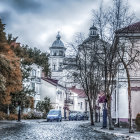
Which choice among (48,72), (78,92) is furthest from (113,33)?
(78,92)

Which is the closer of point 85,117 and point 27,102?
point 27,102

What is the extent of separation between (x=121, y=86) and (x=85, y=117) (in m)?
48.0

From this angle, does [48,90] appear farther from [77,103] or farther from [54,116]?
[54,116]

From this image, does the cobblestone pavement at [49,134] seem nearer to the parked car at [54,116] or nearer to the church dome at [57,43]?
the parked car at [54,116]

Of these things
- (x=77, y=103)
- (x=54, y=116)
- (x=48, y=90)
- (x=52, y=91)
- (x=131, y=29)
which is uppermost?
(x=131, y=29)

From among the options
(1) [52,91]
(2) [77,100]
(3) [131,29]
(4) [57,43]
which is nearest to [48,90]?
(1) [52,91]

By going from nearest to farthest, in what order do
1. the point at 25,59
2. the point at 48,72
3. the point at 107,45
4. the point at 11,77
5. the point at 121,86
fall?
the point at 107,45 → the point at 121,86 → the point at 11,77 → the point at 25,59 → the point at 48,72

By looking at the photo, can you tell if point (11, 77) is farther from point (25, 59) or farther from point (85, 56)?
point (25, 59)

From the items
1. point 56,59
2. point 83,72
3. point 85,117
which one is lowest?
point 85,117

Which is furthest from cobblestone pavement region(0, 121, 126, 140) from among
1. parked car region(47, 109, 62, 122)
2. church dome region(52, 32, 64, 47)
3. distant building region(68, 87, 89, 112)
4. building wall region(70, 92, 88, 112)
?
church dome region(52, 32, 64, 47)

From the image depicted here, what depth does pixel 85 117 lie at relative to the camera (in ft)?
262

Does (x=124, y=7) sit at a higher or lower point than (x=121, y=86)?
higher

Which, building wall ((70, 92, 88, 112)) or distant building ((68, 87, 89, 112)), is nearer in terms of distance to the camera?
distant building ((68, 87, 89, 112))

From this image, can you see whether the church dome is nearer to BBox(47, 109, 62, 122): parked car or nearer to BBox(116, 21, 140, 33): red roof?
BBox(47, 109, 62, 122): parked car
